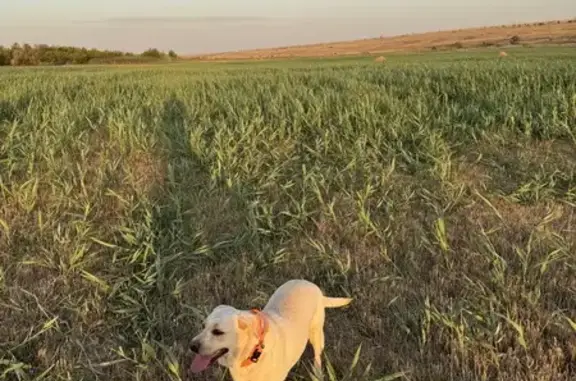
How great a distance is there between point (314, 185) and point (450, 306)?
209cm

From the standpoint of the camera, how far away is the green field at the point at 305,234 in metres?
3.12

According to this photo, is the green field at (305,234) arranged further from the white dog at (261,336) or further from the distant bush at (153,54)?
the distant bush at (153,54)

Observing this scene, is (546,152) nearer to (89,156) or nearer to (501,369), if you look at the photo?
(501,369)

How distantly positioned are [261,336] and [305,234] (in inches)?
90.1

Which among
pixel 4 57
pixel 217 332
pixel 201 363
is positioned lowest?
pixel 201 363

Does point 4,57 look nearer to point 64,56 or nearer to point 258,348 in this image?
point 64,56

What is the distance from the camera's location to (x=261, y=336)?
2.31 m

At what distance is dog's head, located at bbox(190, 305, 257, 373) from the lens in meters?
2.22

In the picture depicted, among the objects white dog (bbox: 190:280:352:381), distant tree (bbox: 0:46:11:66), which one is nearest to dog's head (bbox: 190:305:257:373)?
white dog (bbox: 190:280:352:381)

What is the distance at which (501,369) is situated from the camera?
287 centimetres

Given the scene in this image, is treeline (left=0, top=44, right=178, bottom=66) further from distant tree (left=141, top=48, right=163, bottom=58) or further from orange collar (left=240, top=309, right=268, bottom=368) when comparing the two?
orange collar (left=240, top=309, right=268, bottom=368)

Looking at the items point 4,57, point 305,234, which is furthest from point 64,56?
point 305,234

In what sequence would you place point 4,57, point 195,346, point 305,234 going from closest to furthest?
1. point 195,346
2. point 305,234
3. point 4,57

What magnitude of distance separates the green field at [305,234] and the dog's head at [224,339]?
24.1 inches
